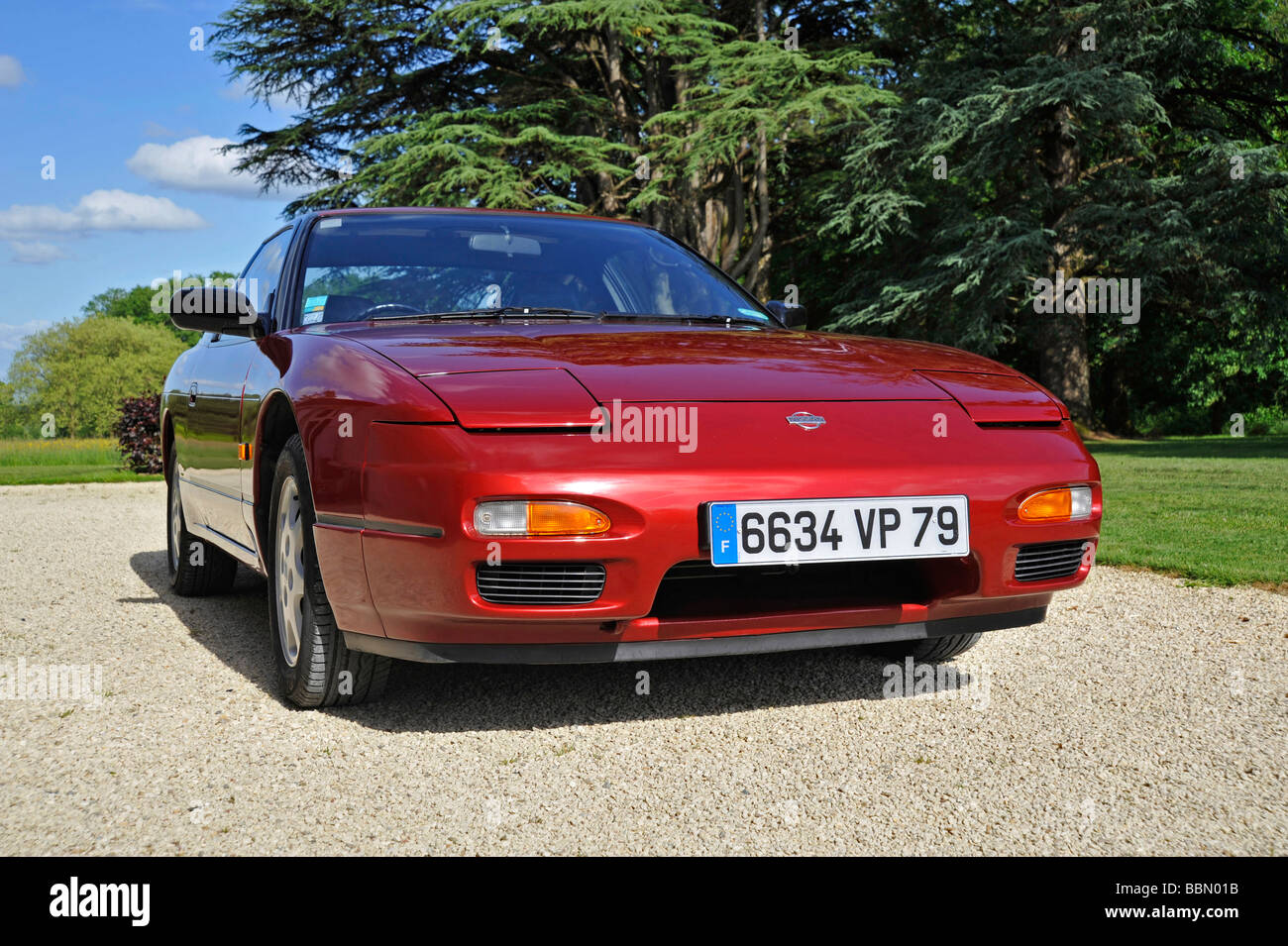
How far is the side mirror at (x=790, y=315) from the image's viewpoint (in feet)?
14.2

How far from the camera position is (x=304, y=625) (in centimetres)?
326

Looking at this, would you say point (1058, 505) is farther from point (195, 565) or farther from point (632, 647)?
point (195, 565)

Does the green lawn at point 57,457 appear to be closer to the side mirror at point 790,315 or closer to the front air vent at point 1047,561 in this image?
the side mirror at point 790,315

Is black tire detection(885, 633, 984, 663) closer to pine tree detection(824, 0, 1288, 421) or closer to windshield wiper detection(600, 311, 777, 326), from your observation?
windshield wiper detection(600, 311, 777, 326)

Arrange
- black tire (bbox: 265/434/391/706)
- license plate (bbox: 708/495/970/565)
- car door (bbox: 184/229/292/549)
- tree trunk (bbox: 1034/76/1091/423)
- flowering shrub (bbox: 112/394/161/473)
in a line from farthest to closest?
tree trunk (bbox: 1034/76/1091/423), flowering shrub (bbox: 112/394/161/473), car door (bbox: 184/229/292/549), black tire (bbox: 265/434/391/706), license plate (bbox: 708/495/970/565)

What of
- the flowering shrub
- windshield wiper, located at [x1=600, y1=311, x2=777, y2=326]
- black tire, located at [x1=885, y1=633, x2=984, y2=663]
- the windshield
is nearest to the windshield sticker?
the windshield

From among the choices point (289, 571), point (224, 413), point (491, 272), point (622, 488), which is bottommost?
point (289, 571)

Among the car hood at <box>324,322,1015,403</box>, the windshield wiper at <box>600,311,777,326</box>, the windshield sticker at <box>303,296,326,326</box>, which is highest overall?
the windshield sticker at <box>303,296,326,326</box>

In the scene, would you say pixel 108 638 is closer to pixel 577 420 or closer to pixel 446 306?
Answer: pixel 446 306

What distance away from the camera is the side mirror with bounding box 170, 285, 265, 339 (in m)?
3.90

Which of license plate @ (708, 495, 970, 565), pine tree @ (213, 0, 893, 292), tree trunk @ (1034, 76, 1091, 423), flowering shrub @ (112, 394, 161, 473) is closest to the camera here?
license plate @ (708, 495, 970, 565)

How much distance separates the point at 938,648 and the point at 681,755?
1.30 m

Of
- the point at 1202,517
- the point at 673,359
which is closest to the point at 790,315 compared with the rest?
the point at 673,359

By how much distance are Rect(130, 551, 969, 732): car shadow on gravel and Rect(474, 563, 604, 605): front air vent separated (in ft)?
2.10
